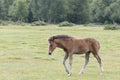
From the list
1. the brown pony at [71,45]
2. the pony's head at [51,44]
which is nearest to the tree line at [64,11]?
the brown pony at [71,45]

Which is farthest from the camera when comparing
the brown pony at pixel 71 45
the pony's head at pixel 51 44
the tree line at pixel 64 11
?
the tree line at pixel 64 11

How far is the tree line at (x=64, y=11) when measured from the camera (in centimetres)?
11806

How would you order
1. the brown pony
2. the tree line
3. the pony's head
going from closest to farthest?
the pony's head, the brown pony, the tree line

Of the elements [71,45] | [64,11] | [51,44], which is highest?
[51,44]

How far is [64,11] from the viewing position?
117750mm

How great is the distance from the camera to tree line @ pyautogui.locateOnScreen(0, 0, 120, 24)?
118m

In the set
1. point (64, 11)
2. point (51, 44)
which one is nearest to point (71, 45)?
point (51, 44)

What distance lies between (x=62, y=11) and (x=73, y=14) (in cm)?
487

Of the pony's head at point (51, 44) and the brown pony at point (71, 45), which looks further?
the brown pony at point (71, 45)

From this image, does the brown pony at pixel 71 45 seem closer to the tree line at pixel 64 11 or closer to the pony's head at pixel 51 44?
the pony's head at pixel 51 44

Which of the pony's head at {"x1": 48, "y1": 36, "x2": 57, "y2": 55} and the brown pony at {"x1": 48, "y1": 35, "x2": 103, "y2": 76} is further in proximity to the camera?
the brown pony at {"x1": 48, "y1": 35, "x2": 103, "y2": 76}

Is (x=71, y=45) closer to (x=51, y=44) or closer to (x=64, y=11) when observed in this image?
(x=51, y=44)

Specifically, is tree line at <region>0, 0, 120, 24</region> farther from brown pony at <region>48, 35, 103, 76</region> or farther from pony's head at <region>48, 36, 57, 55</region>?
pony's head at <region>48, 36, 57, 55</region>

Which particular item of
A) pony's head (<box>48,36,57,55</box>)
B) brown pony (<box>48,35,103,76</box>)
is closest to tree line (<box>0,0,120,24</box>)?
brown pony (<box>48,35,103,76</box>)
